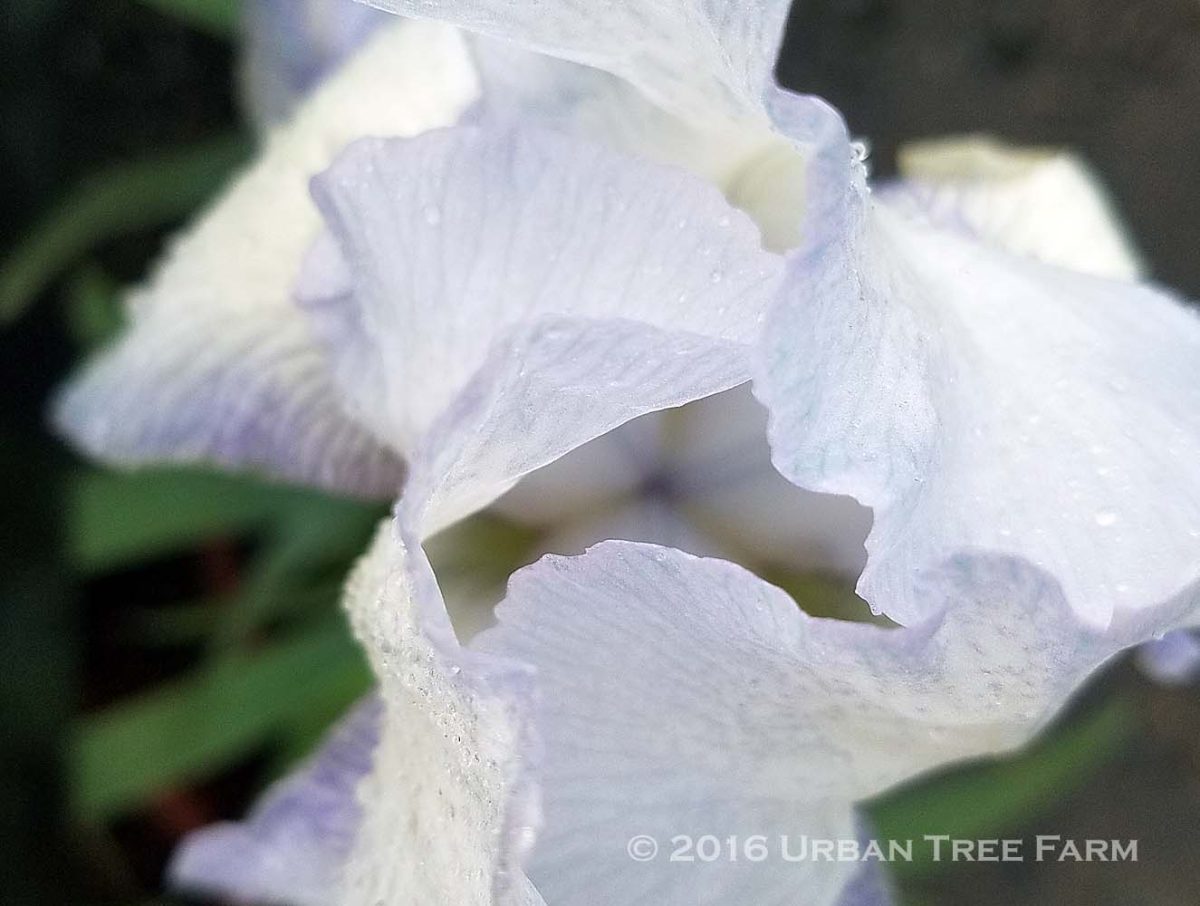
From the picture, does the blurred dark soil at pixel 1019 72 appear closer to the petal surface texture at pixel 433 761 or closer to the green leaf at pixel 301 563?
the green leaf at pixel 301 563

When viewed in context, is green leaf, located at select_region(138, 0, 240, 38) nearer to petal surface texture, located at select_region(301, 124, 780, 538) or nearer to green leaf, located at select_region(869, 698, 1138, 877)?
petal surface texture, located at select_region(301, 124, 780, 538)

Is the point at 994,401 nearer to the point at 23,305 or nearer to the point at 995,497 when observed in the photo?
the point at 995,497

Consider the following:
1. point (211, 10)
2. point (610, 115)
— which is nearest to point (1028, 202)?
point (610, 115)

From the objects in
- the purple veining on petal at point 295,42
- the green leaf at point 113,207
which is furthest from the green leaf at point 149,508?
the purple veining on petal at point 295,42

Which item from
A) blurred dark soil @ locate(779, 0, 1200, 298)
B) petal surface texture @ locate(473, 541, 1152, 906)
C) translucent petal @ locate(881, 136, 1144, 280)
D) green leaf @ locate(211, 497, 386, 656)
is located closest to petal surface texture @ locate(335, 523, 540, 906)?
petal surface texture @ locate(473, 541, 1152, 906)

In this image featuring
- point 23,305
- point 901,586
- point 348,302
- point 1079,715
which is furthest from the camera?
point 1079,715

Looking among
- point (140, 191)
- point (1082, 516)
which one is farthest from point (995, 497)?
point (140, 191)

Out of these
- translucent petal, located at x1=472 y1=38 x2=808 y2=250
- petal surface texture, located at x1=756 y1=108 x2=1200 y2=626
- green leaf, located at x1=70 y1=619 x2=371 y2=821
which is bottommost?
green leaf, located at x1=70 y1=619 x2=371 y2=821
